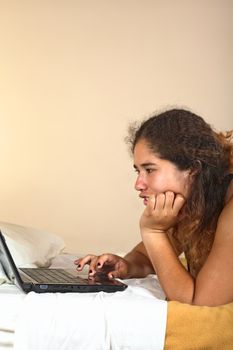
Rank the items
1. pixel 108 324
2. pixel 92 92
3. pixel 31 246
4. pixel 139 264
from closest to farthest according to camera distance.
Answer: pixel 108 324, pixel 139 264, pixel 31 246, pixel 92 92

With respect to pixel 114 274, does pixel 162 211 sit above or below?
above

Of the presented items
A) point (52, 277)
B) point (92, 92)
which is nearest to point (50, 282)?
point (52, 277)

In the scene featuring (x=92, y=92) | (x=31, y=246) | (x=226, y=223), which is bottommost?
(x=31, y=246)

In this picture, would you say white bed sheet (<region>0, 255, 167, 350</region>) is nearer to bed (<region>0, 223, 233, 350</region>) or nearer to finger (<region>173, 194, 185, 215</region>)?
bed (<region>0, 223, 233, 350</region>)

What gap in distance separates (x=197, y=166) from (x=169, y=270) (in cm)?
25

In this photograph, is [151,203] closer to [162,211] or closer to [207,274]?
[162,211]

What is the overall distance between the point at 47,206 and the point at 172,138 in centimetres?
134

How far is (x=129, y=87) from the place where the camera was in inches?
97.0

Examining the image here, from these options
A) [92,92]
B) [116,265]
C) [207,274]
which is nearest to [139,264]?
[116,265]

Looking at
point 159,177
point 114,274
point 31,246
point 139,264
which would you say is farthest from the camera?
point 31,246

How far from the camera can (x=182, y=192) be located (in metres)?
1.12

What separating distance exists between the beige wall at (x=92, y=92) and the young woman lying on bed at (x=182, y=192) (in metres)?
1.20

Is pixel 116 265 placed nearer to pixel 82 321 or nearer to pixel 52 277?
pixel 52 277

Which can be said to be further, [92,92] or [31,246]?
[92,92]
